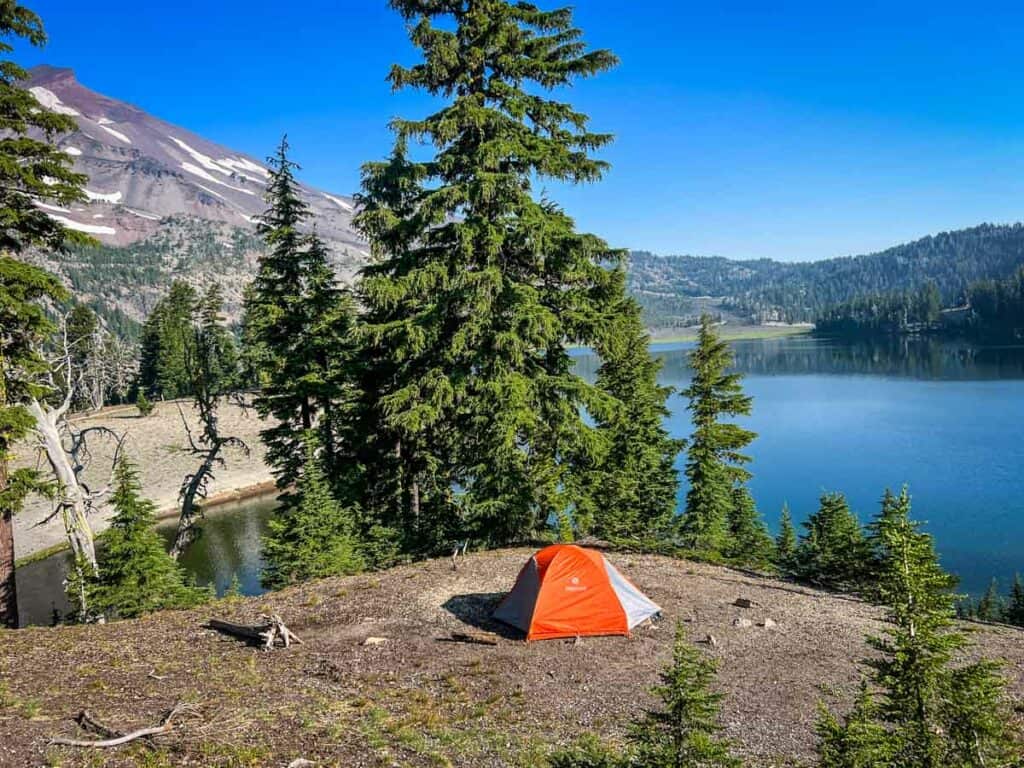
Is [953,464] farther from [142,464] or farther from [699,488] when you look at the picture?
[142,464]

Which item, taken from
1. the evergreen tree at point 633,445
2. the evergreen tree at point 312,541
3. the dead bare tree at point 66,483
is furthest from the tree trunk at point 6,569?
the evergreen tree at point 633,445

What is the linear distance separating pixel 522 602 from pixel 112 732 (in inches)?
250

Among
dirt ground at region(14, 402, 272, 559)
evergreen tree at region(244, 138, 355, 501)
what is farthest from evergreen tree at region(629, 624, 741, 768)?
dirt ground at region(14, 402, 272, 559)

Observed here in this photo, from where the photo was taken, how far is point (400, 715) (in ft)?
26.3

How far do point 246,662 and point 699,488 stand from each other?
761 inches

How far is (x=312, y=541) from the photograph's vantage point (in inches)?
647

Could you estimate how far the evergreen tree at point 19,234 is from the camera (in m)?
12.2

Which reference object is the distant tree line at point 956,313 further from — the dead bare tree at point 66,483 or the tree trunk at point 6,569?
the tree trunk at point 6,569

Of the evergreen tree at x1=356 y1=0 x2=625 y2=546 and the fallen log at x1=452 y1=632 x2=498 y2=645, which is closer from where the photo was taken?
the fallen log at x1=452 y1=632 x2=498 y2=645

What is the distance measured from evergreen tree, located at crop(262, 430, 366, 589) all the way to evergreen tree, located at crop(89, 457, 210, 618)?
2.43m

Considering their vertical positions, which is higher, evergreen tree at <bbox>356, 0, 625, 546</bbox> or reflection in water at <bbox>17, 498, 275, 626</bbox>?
evergreen tree at <bbox>356, 0, 625, 546</bbox>

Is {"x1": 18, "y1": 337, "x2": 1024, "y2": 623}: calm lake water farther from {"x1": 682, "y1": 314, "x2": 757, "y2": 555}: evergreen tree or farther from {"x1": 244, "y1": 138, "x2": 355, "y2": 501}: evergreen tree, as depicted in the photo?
{"x1": 244, "y1": 138, "x2": 355, "y2": 501}: evergreen tree

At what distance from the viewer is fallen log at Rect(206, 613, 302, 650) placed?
1017 centimetres

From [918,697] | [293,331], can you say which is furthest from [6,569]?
[918,697]
